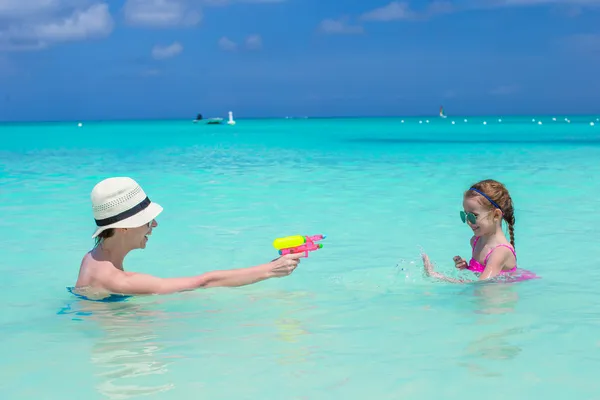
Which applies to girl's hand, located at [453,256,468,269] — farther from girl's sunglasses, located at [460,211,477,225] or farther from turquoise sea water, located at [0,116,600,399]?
girl's sunglasses, located at [460,211,477,225]

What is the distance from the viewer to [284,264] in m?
4.23

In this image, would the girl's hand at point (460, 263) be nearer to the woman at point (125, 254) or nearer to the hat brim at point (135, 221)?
the woman at point (125, 254)

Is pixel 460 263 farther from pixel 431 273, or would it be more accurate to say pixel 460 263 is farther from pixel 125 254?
pixel 125 254

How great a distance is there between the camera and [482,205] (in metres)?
5.50

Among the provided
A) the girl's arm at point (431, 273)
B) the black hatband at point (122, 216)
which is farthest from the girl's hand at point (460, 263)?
the black hatband at point (122, 216)

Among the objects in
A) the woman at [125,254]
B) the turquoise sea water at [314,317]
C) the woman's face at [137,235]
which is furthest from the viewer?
the woman's face at [137,235]

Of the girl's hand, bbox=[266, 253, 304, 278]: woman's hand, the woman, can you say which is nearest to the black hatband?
the woman

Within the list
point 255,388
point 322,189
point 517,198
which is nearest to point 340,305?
point 255,388

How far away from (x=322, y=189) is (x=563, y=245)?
21.5 feet

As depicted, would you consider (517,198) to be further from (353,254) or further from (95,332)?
(95,332)

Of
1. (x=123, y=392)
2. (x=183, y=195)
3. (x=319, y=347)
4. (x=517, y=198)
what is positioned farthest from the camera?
(x=183, y=195)

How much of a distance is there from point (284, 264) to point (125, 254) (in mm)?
1062

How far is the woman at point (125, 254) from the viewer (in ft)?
14.4

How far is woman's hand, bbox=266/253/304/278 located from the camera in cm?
422
